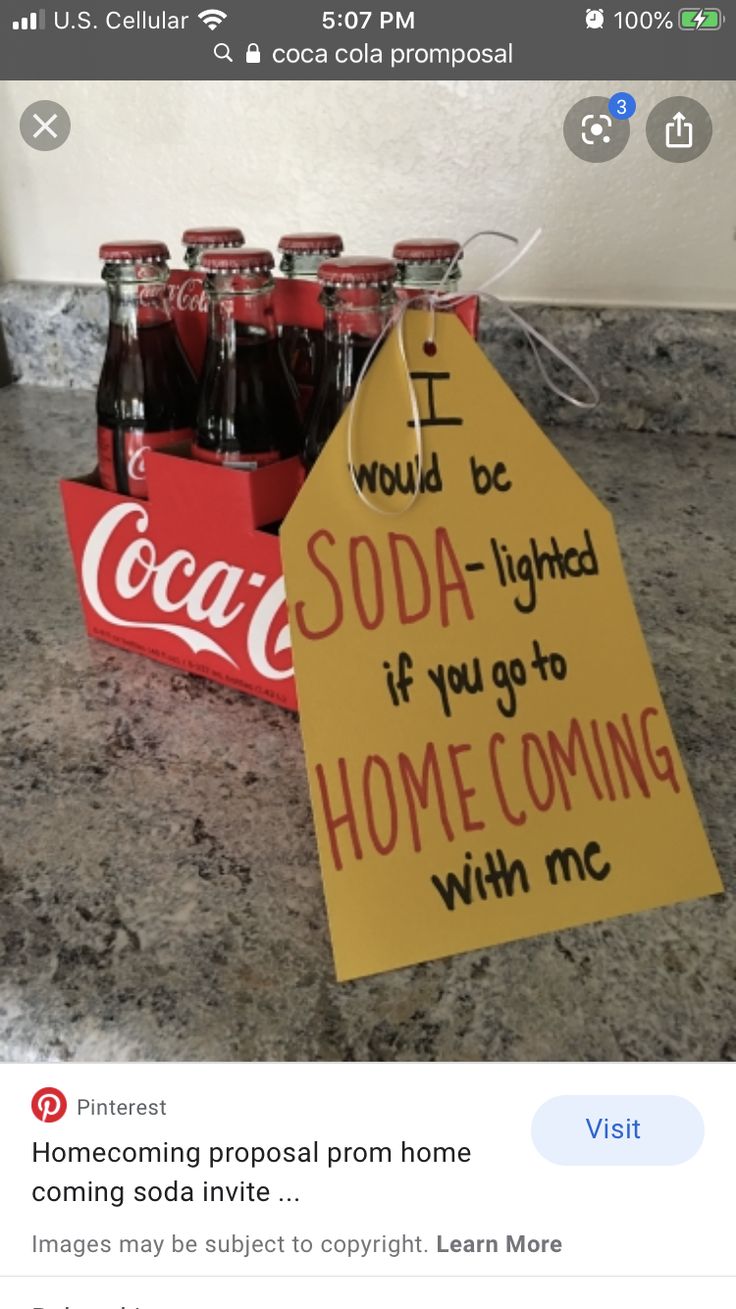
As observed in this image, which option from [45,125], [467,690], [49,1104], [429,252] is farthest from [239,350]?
[45,125]

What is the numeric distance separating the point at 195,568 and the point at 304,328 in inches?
8.5

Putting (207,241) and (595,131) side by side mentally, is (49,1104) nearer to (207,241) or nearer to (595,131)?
(207,241)

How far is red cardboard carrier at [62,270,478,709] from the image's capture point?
54 cm

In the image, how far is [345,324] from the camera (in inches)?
20.4

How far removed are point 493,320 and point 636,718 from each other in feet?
2.24

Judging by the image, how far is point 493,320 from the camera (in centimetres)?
103

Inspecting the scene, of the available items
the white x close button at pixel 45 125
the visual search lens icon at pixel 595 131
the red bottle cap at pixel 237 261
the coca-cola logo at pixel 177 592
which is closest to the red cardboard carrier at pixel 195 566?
the coca-cola logo at pixel 177 592

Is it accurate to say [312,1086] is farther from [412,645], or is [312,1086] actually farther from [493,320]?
[493,320]

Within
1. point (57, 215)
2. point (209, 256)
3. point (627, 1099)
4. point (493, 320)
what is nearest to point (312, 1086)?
point (627, 1099)

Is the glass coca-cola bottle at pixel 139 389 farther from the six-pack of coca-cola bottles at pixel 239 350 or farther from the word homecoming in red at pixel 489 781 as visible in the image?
the word homecoming in red at pixel 489 781
